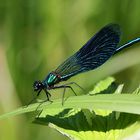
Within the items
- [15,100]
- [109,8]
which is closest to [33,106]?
[15,100]

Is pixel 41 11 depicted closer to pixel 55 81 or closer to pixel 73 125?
pixel 55 81

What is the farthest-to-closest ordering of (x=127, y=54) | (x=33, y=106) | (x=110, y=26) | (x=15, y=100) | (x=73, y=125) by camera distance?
(x=127, y=54), (x=15, y=100), (x=110, y=26), (x=33, y=106), (x=73, y=125)

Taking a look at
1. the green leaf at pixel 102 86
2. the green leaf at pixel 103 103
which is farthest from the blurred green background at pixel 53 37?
the green leaf at pixel 103 103

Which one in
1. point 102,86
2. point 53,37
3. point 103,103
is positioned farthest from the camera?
point 53,37

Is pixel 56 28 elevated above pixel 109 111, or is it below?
above

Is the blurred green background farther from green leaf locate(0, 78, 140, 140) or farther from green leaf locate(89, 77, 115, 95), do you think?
green leaf locate(0, 78, 140, 140)

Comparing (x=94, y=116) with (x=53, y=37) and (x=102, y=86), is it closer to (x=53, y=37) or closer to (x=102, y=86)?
(x=102, y=86)

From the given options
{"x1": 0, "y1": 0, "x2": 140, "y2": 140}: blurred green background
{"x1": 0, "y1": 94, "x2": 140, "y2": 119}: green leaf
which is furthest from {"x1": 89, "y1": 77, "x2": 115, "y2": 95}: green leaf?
{"x1": 0, "y1": 0, "x2": 140, "y2": 140}: blurred green background

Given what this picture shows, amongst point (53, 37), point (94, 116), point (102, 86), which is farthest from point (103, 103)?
point (53, 37)

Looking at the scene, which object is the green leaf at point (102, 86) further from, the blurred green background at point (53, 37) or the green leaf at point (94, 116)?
the blurred green background at point (53, 37)
